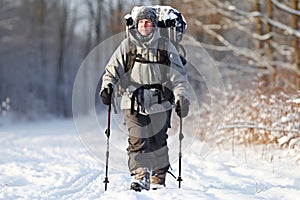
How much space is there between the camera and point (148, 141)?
4.77 metres

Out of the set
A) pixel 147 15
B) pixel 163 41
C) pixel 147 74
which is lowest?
pixel 147 74

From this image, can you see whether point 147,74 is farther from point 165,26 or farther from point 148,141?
point 148,141

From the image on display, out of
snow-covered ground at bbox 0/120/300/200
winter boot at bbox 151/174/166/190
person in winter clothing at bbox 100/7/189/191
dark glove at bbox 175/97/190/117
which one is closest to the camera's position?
snow-covered ground at bbox 0/120/300/200

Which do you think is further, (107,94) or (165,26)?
(165,26)

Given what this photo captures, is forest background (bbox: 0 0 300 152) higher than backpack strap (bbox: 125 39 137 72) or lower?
lower

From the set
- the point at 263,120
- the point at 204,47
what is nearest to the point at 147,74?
the point at 263,120

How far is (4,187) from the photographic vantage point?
16.0 feet

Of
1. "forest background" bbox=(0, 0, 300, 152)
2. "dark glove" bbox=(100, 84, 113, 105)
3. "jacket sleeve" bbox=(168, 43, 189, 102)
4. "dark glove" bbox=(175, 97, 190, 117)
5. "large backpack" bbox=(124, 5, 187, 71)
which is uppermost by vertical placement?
"large backpack" bbox=(124, 5, 187, 71)

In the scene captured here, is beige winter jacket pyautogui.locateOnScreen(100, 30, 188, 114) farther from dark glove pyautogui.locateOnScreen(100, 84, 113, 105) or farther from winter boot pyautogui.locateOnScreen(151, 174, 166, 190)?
winter boot pyautogui.locateOnScreen(151, 174, 166, 190)

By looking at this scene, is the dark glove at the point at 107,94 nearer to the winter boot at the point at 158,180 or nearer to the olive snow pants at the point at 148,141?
the olive snow pants at the point at 148,141

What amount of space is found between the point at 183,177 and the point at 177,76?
5.20 ft

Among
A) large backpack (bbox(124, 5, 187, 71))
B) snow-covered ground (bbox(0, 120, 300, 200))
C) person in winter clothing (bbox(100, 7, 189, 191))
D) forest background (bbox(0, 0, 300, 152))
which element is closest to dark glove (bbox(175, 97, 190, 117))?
person in winter clothing (bbox(100, 7, 189, 191))

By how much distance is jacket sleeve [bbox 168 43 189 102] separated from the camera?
4.62 metres

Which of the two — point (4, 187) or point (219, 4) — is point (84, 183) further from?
point (219, 4)
